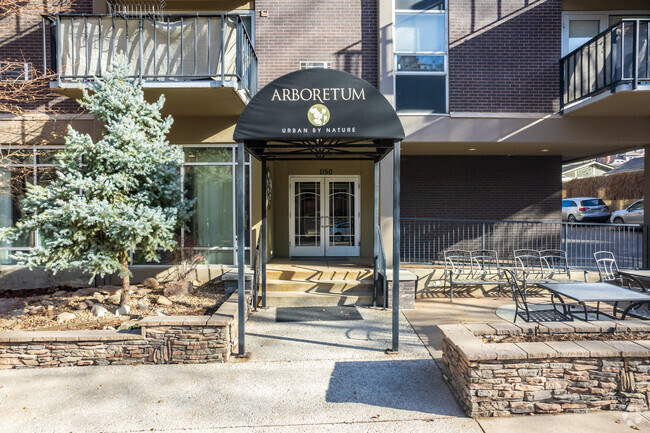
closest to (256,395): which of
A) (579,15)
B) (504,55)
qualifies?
(504,55)

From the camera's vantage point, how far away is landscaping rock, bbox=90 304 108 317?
674 centimetres

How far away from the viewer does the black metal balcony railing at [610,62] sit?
7.80 metres

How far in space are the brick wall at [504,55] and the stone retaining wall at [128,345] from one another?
731 centimetres

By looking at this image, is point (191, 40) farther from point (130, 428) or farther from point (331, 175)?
point (130, 428)

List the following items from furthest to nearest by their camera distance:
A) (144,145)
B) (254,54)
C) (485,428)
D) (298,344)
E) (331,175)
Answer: (331,175) < (254,54) < (144,145) < (298,344) < (485,428)

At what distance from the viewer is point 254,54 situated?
9.35 meters

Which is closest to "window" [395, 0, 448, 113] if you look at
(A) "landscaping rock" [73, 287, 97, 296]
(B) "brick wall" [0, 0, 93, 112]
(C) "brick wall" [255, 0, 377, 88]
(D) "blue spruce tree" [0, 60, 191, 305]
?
(C) "brick wall" [255, 0, 377, 88]

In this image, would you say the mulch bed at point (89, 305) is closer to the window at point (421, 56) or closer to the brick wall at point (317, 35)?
the brick wall at point (317, 35)

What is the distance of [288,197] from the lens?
1135 centimetres

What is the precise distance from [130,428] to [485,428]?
3.23 m

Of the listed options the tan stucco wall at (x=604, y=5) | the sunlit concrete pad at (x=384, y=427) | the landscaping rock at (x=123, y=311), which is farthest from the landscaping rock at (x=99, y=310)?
the tan stucco wall at (x=604, y=5)

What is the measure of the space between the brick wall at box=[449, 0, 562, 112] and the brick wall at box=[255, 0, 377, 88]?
6.42ft

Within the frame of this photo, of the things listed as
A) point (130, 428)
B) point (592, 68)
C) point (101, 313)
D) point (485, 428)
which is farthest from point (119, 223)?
point (592, 68)

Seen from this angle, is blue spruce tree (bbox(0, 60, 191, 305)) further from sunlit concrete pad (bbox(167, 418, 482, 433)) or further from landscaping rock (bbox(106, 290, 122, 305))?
sunlit concrete pad (bbox(167, 418, 482, 433))
